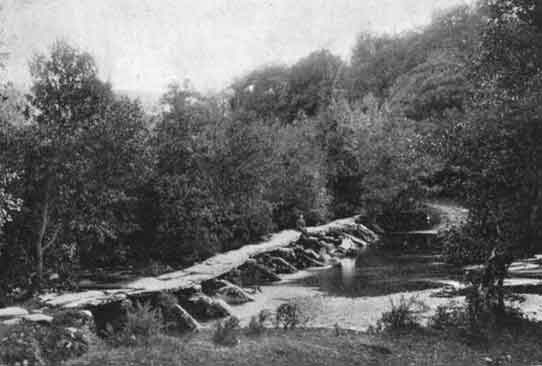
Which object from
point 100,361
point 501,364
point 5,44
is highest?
point 5,44

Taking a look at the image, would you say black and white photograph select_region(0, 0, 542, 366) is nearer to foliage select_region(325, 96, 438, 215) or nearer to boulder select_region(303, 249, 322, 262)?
boulder select_region(303, 249, 322, 262)

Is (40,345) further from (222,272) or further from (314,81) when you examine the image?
(314,81)

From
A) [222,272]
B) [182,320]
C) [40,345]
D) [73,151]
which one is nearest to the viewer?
[40,345]

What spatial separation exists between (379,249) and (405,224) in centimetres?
1344

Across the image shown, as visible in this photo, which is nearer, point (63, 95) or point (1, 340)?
point (1, 340)

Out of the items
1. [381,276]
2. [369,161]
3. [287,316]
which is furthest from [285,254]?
[369,161]

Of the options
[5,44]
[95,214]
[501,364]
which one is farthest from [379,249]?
[5,44]

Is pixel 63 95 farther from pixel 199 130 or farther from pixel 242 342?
pixel 242 342

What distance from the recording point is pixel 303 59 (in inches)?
3036

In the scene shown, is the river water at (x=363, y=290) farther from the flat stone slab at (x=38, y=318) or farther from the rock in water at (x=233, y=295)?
the flat stone slab at (x=38, y=318)

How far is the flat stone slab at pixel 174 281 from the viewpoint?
38.8ft

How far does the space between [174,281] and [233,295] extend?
209cm

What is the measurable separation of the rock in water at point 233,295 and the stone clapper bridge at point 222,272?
35mm

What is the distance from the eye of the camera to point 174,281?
15.3 meters
